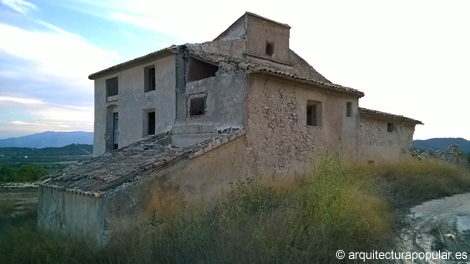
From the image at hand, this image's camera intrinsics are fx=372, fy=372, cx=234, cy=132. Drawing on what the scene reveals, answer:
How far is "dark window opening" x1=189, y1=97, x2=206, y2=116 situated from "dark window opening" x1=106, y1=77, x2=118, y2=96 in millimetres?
5580

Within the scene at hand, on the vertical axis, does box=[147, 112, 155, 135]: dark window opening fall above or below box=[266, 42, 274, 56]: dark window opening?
below

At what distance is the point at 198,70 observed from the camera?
12359mm

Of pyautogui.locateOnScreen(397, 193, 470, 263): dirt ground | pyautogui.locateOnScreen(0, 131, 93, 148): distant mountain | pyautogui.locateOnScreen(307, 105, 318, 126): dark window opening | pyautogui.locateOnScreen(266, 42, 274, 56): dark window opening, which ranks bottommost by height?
pyautogui.locateOnScreen(0, 131, 93, 148): distant mountain

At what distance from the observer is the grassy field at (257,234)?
5.69 metres

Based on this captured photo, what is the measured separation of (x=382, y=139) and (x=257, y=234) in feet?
37.9

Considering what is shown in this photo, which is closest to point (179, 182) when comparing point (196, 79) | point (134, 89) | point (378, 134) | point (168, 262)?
point (168, 262)

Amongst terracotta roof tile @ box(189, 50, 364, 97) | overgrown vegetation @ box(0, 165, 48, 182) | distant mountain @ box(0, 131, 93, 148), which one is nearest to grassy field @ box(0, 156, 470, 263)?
terracotta roof tile @ box(189, 50, 364, 97)

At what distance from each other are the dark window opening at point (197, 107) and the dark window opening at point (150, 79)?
2.75m

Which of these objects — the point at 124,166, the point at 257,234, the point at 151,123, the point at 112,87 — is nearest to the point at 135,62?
the point at 151,123

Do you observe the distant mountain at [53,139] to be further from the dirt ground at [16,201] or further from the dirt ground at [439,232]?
the dirt ground at [439,232]

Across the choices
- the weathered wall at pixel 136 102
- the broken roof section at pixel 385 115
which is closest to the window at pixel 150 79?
the weathered wall at pixel 136 102

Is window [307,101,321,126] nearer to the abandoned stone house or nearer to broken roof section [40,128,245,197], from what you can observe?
the abandoned stone house

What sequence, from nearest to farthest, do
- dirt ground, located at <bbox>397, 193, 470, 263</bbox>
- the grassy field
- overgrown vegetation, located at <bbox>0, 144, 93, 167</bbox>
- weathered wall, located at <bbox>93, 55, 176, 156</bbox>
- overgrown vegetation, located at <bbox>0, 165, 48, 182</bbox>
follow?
the grassy field
dirt ground, located at <bbox>397, 193, 470, 263</bbox>
weathered wall, located at <bbox>93, 55, 176, 156</bbox>
overgrown vegetation, located at <bbox>0, 165, 48, 182</bbox>
overgrown vegetation, located at <bbox>0, 144, 93, 167</bbox>

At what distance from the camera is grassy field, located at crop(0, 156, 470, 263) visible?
5.69 metres
